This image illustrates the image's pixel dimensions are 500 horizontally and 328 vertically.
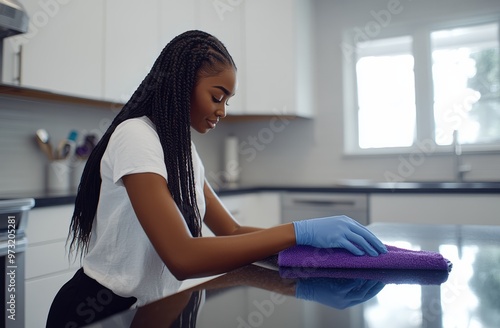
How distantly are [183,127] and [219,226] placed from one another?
32 cm

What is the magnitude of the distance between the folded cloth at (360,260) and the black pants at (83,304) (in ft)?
1.33

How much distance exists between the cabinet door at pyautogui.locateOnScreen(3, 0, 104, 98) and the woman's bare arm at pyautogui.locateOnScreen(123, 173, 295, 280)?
135 centimetres

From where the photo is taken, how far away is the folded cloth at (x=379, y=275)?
63 cm

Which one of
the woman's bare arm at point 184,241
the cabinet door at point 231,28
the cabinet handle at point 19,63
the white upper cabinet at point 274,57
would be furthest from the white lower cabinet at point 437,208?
the cabinet handle at point 19,63

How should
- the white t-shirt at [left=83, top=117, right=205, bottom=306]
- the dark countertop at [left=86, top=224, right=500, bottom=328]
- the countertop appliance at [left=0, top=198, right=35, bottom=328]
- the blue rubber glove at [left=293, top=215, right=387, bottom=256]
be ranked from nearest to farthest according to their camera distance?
the dark countertop at [left=86, top=224, right=500, bottom=328], the blue rubber glove at [left=293, top=215, right=387, bottom=256], the white t-shirt at [left=83, top=117, right=205, bottom=306], the countertop appliance at [left=0, top=198, right=35, bottom=328]

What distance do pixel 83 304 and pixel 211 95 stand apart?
53cm

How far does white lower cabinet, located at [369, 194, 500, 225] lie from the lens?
6.90 feet

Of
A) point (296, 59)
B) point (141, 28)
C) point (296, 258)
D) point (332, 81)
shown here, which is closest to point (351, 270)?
point (296, 258)

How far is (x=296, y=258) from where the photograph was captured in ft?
2.39

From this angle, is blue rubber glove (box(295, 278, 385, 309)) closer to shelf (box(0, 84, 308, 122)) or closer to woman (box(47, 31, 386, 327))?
woman (box(47, 31, 386, 327))

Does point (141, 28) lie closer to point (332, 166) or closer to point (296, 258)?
point (332, 166)

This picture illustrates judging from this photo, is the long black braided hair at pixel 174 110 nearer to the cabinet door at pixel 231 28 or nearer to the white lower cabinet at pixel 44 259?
the white lower cabinet at pixel 44 259

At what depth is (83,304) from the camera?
2.87 feet

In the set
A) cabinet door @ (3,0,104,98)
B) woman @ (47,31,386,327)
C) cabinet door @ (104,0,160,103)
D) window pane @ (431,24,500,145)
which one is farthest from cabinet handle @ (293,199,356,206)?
woman @ (47,31,386,327)
